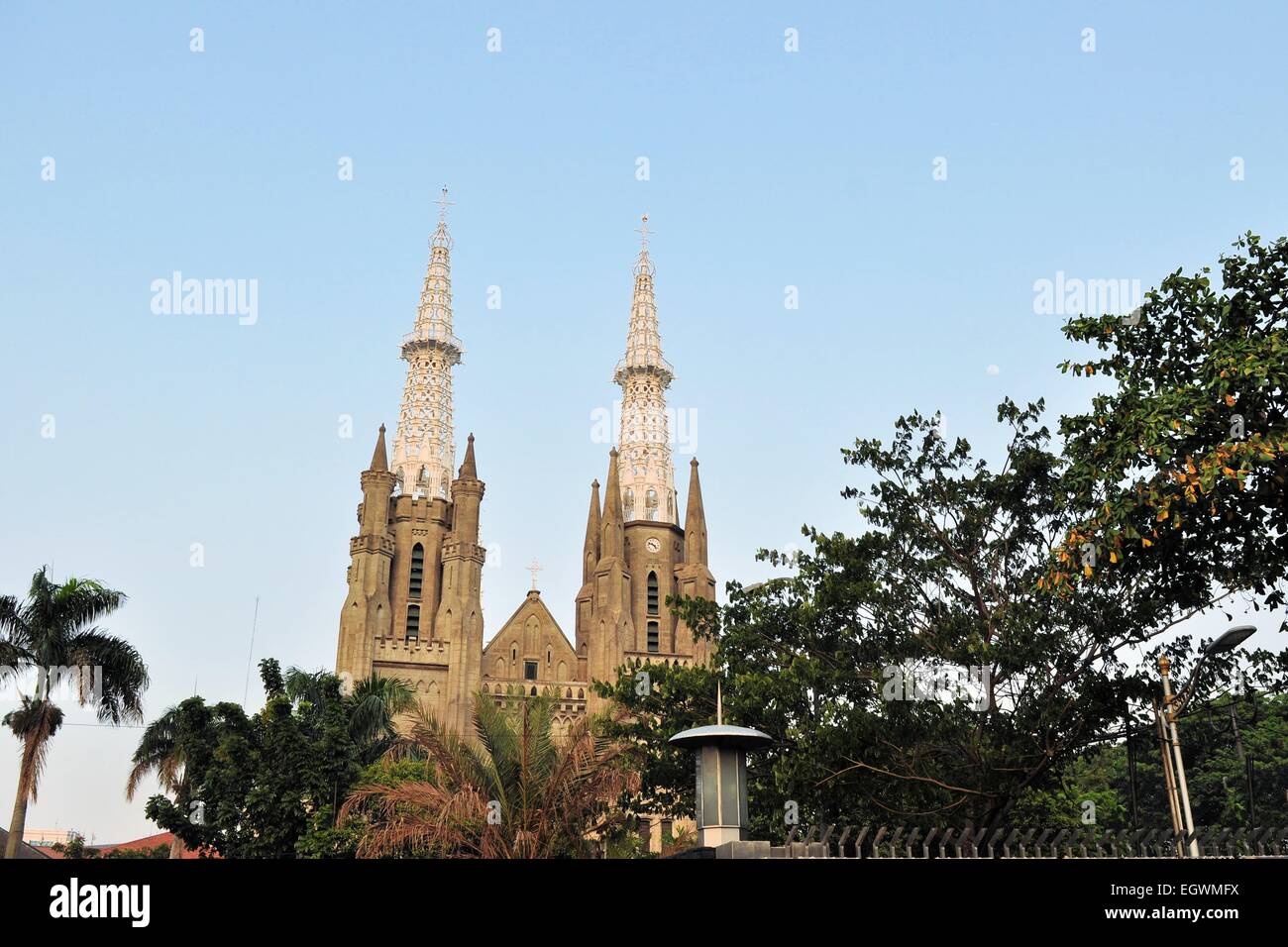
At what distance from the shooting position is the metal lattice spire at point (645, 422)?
65.8 m

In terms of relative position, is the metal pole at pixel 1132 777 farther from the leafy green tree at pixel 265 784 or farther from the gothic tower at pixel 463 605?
the gothic tower at pixel 463 605

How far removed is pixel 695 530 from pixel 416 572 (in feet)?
49.2

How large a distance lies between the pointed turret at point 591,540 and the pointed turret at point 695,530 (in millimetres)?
4909

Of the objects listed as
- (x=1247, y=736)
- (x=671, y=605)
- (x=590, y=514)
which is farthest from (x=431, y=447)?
(x=1247, y=736)

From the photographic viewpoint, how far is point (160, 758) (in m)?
37.3

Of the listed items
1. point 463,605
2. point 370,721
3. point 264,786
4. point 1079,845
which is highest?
point 463,605

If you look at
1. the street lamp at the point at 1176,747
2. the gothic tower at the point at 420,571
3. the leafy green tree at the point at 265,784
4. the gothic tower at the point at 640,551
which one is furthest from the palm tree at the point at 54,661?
the gothic tower at the point at 640,551

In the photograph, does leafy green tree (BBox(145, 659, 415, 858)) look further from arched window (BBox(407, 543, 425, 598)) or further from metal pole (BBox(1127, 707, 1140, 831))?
arched window (BBox(407, 543, 425, 598))

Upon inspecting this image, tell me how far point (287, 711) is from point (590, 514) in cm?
3788

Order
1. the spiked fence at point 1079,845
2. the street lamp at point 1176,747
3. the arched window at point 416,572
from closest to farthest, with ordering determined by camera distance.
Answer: the spiked fence at point 1079,845 < the street lamp at point 1176,747 < the arched window at point 416,572

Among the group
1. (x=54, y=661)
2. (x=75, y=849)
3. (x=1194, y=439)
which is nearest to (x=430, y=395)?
(x=75, y=849)

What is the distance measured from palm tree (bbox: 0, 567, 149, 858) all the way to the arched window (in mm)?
31701

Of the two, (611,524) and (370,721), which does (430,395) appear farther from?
(370,721)
